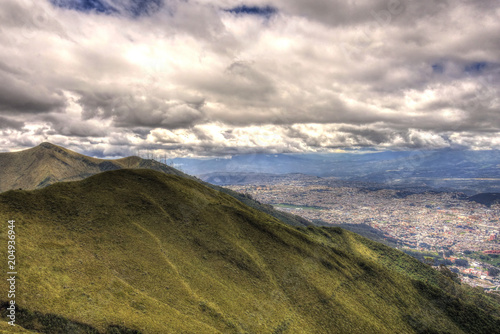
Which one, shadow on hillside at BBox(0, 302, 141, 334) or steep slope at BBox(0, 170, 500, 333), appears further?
steep slope at BBox(0, 170, 500, 333)

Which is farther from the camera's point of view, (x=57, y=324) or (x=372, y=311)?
(x=372, y=311)

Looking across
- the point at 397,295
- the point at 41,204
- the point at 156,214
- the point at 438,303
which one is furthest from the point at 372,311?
the point at 41,204

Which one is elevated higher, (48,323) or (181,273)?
(48,323)

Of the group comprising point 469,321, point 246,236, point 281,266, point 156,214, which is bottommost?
A: point 469,321

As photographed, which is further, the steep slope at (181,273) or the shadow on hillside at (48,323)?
the steep slope at (181,273)

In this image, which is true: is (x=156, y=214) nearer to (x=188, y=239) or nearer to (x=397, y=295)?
(x=188, y=239)

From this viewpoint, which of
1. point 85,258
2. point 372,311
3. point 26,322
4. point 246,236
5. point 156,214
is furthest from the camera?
point 246,236

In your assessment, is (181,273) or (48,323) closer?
(48,323)

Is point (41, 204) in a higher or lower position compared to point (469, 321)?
higher
